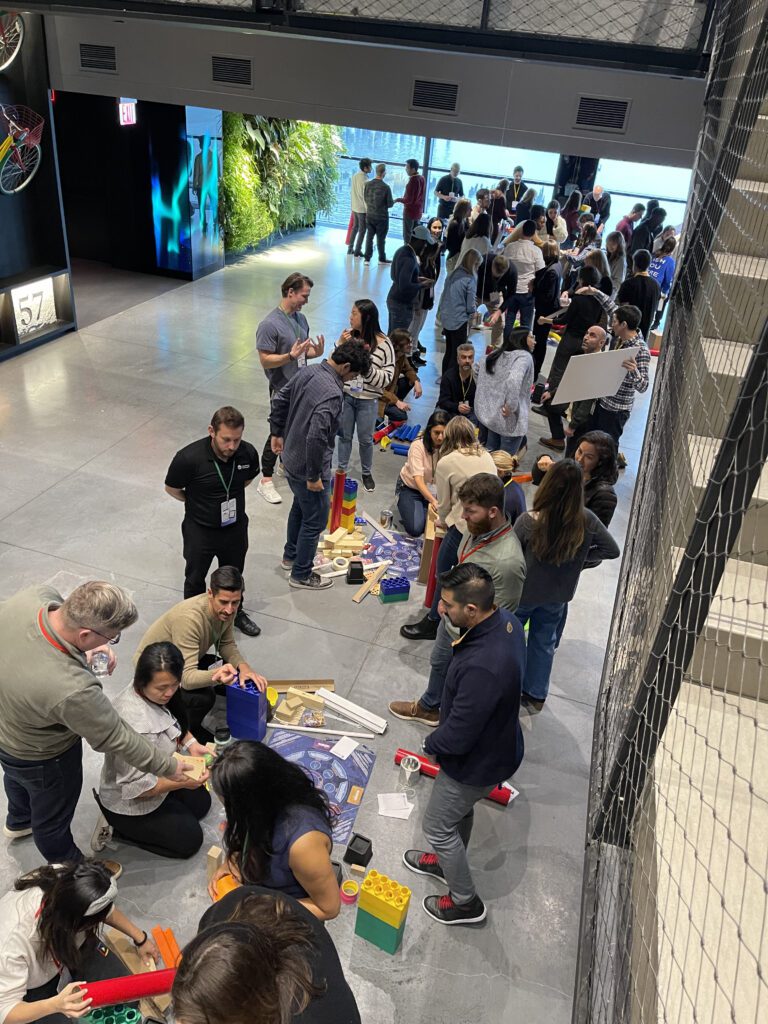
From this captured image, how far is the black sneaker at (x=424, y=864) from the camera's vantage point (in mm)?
3582

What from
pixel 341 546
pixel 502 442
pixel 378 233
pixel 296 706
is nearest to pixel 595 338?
pixel 502 442

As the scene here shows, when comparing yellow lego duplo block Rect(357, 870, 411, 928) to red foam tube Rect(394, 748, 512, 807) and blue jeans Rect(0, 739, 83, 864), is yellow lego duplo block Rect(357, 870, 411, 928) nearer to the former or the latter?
red foam tube Rect(394, 748, 512, 807)

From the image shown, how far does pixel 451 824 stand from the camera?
10.7ft

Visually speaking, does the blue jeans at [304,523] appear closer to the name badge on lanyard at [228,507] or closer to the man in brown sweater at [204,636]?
the name badge on lanyard at [228,507]

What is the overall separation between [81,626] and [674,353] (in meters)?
3.86

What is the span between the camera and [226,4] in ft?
17.9

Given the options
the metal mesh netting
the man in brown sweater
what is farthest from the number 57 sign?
the metal mesh netting

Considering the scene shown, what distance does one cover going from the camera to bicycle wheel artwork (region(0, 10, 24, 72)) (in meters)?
7.24

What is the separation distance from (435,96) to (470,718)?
4.55 m

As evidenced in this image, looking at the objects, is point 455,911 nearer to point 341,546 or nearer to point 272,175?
point 341,546

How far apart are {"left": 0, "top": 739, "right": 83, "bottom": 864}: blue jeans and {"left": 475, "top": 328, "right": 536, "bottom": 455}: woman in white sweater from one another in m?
4.34

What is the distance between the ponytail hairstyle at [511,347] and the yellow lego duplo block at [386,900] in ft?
14.2

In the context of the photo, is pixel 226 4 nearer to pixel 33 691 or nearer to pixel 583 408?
pixel 583 408

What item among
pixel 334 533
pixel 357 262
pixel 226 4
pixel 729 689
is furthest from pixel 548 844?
pixel 357 262
